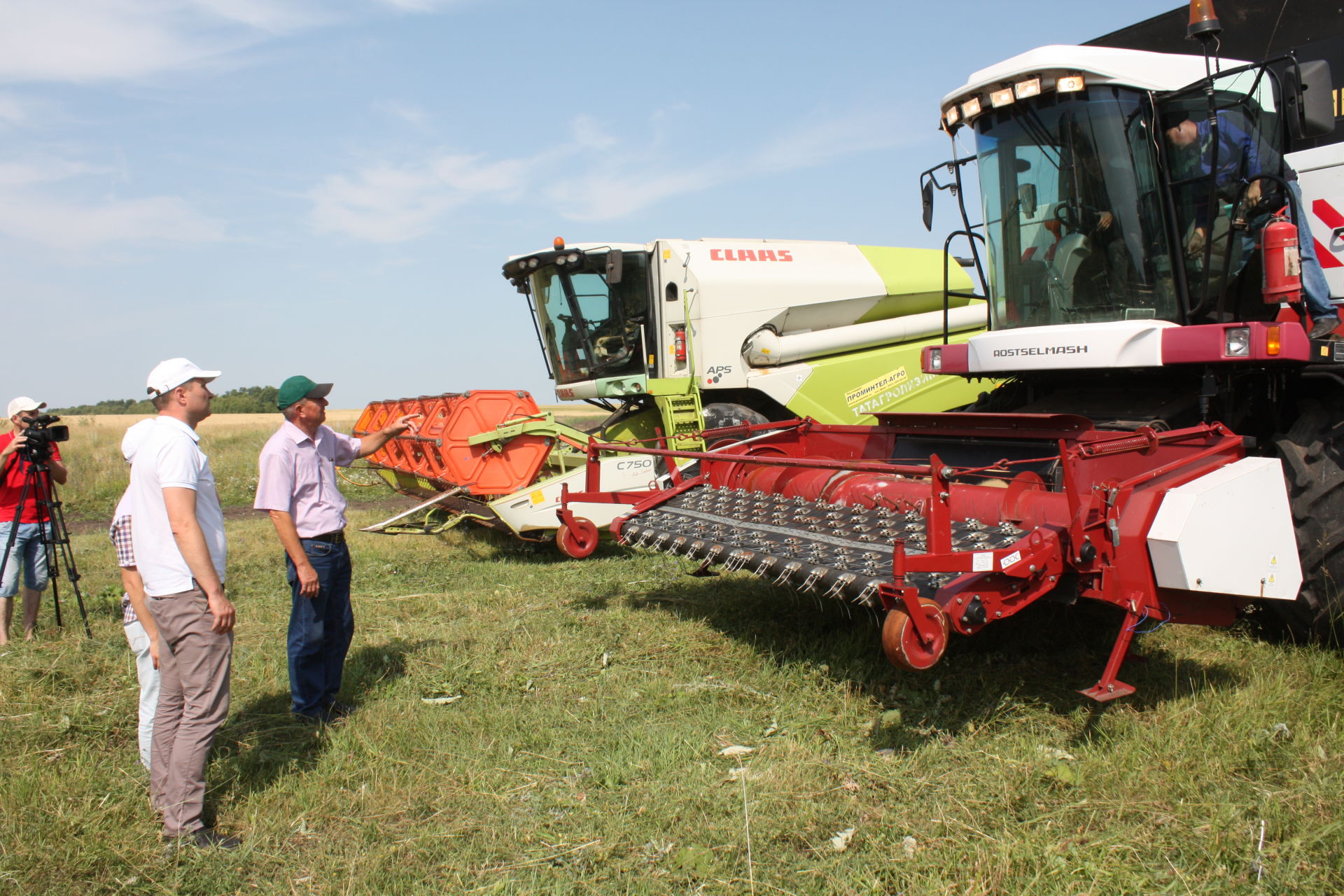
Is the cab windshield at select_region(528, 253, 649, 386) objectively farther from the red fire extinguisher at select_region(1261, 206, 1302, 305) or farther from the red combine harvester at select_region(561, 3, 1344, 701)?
the red fire extinguisher at select_region(1261, 206, 1302, 305)

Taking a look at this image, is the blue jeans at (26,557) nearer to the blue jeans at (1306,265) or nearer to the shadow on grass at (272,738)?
the shadow on grass at (272,738)

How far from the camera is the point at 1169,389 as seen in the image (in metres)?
5.18

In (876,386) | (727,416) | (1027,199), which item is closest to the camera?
(1027,199)

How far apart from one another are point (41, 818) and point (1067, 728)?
3.83 m

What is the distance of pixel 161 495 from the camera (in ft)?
10.6

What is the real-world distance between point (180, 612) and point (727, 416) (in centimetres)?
642

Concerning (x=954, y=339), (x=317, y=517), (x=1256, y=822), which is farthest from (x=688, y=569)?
(x=954, y=339)

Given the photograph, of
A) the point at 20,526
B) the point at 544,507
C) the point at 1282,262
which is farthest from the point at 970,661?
the point at 20,526

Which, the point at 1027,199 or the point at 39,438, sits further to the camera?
the point at 39,438

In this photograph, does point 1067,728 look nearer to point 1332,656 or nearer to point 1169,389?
point 1332,656

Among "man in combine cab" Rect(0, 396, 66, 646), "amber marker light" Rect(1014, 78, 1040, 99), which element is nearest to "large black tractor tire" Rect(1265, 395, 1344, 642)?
"amber marker light" Rect(1014, 78, 1040, 99)

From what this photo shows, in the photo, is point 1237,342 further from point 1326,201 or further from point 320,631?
point 320,631

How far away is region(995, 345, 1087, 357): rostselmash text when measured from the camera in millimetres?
4816

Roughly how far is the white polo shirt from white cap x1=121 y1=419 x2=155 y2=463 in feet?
0.31
